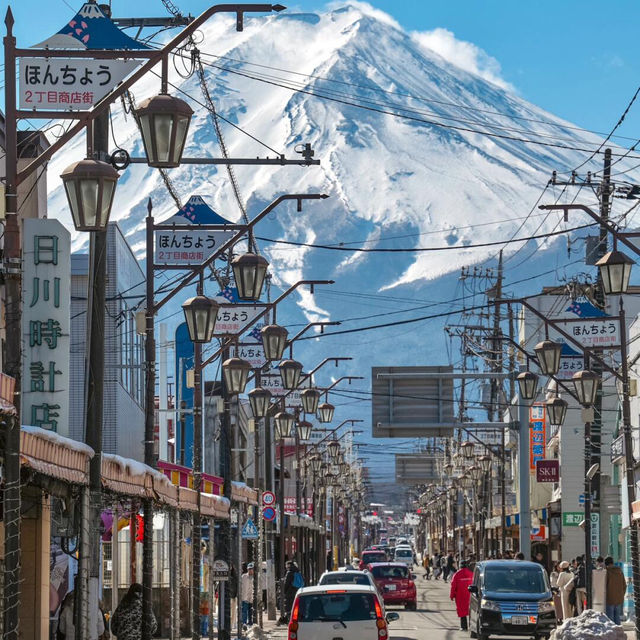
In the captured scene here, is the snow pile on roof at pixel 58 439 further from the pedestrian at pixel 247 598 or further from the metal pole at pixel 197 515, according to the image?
the pedestrian at pixel 247 598

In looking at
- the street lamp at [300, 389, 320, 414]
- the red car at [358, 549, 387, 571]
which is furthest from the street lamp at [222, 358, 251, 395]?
the red car at [358, 549, 387, 571]

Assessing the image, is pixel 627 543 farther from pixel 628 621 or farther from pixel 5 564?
pixel 5 564

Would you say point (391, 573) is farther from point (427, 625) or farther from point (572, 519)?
point (572, 519)

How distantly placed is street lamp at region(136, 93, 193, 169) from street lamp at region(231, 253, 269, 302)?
924 cm

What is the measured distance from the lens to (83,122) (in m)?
14.4

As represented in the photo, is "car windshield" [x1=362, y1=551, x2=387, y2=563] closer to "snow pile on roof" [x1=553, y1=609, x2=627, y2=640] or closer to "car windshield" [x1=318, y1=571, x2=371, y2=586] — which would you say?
"car windshield" [x1=318, y1=571, x2=371, y2=586]

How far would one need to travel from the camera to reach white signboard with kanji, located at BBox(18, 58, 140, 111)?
15.1m

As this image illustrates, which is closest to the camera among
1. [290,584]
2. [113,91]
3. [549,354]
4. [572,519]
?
[113,91]

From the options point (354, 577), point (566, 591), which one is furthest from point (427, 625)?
point (354, 577)

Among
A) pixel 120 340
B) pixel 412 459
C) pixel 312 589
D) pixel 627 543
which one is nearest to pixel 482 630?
pixel 312 589

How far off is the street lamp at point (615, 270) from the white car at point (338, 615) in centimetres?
702

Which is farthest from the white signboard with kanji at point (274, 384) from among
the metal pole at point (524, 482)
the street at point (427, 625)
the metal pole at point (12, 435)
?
the metal pole at point (12, 435)

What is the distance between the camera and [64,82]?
15148 mm

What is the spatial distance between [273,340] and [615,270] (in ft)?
24.1
